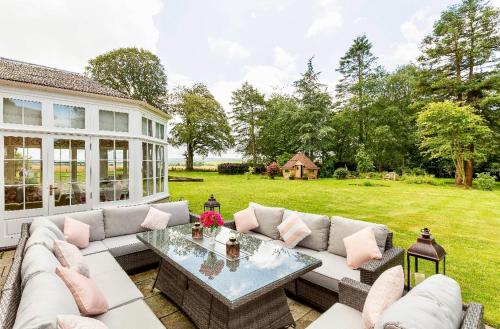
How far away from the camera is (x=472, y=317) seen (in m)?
1.44

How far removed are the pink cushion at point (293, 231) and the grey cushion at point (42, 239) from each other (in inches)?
110

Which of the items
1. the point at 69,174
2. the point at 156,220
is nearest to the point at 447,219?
the point at 156,220

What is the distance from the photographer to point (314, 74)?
78.1 ft

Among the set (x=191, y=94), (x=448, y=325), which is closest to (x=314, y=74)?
(x=191, y=94)

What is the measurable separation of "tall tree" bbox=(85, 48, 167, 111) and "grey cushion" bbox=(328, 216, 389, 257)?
20127 mm

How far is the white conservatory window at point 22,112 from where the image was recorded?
4.83 m

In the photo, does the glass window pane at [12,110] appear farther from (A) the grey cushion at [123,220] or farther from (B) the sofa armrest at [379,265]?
(B) the sofa armrest at [379,265]

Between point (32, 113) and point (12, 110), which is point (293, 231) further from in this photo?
point (12, 110)

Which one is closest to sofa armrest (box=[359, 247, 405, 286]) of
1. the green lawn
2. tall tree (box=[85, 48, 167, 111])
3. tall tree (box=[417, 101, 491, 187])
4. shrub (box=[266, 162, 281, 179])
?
the green lawn

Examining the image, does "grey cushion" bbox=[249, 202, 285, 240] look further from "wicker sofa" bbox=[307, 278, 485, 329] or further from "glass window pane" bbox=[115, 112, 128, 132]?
"glass window pane" bbox=[115, 112, 128, 132]

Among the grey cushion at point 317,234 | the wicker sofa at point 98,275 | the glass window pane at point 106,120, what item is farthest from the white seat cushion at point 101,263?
the glass window pane at point 106,120

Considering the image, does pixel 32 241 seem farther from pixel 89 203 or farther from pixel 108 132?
pixel 108 132

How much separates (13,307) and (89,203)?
16.1ft

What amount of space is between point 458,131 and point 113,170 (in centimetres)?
1794
